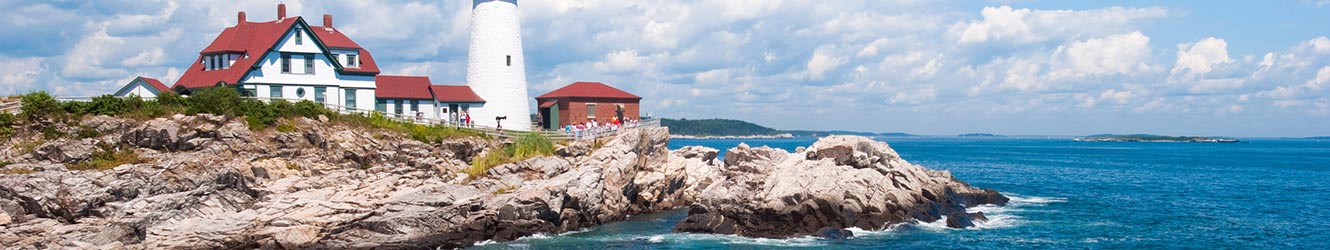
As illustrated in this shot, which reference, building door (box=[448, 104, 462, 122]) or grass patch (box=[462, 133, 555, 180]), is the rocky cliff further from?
building door (box=[448, 104, 462, 122])

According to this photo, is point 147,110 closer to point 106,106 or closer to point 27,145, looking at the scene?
point 106,106

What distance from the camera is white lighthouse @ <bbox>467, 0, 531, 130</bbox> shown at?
42219 millimetres

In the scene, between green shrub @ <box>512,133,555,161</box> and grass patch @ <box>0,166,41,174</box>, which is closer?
grass patch @ <box>0,166,41,174</box>

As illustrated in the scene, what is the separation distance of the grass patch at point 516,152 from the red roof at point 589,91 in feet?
23.7

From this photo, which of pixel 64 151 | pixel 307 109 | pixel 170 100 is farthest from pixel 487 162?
pixel 64 151

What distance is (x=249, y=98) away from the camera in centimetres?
Answer: 3525

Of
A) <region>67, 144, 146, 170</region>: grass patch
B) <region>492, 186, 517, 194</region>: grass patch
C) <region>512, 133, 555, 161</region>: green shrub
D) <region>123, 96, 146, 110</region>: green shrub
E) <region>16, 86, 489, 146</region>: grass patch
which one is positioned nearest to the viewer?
<region>67, 144, 146, 170</region>: grass patch

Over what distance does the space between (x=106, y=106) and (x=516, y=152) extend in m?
13.9

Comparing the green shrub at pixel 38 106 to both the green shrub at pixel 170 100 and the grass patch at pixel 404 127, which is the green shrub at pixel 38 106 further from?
the grass patch at pixel 404 127

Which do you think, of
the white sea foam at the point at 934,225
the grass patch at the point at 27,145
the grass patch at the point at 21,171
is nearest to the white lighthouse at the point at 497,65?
the grass patch at the point at 27,145

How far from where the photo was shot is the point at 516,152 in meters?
36.9

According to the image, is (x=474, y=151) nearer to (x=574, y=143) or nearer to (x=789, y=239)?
(x=574, y=143)

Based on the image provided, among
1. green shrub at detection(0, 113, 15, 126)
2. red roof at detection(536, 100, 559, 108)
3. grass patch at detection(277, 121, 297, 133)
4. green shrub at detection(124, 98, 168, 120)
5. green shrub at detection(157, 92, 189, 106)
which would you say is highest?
red roof at detection(536, 100, 559, 108)

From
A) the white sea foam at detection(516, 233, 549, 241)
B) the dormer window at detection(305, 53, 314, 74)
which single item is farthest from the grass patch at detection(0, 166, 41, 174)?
the white sea foam at detection(516, 233, 549, 241)
